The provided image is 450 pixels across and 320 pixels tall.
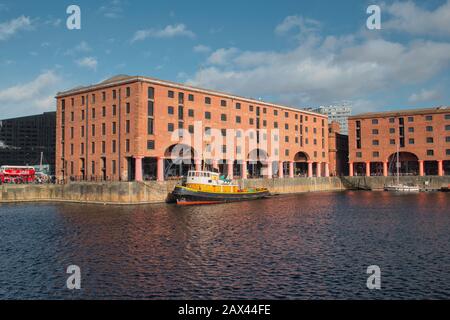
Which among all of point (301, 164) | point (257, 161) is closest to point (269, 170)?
point (257, 161)

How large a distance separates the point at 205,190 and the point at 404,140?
67843mm

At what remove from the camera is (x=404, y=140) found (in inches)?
4380

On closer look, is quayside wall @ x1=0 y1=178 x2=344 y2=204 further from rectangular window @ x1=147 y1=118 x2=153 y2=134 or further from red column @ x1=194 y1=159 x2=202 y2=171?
rectangular window @ x1=147 y1=118 x2=153 y2=134

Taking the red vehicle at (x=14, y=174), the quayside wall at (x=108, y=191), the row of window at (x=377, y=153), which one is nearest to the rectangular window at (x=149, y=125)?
the quayside wall at (x=108, y=191)

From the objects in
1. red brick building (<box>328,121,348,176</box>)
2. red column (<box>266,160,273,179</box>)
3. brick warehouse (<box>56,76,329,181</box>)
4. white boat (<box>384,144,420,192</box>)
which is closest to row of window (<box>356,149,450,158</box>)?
white boat (<box>384,144,420,192</box>)

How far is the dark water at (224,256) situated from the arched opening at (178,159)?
30.4m

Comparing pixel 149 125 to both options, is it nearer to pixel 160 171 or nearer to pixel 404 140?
pixel 160 171

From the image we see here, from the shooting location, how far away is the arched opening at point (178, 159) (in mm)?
78062

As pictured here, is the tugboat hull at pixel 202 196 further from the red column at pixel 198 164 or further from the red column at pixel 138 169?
the red column at pixel 198 164

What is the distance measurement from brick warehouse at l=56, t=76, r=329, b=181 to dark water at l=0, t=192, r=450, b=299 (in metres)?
25.3

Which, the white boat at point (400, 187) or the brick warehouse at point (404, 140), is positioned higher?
the brick warehouse at point (404, 140)

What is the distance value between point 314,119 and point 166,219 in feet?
254

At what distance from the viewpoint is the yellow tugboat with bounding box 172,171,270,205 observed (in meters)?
65.1
